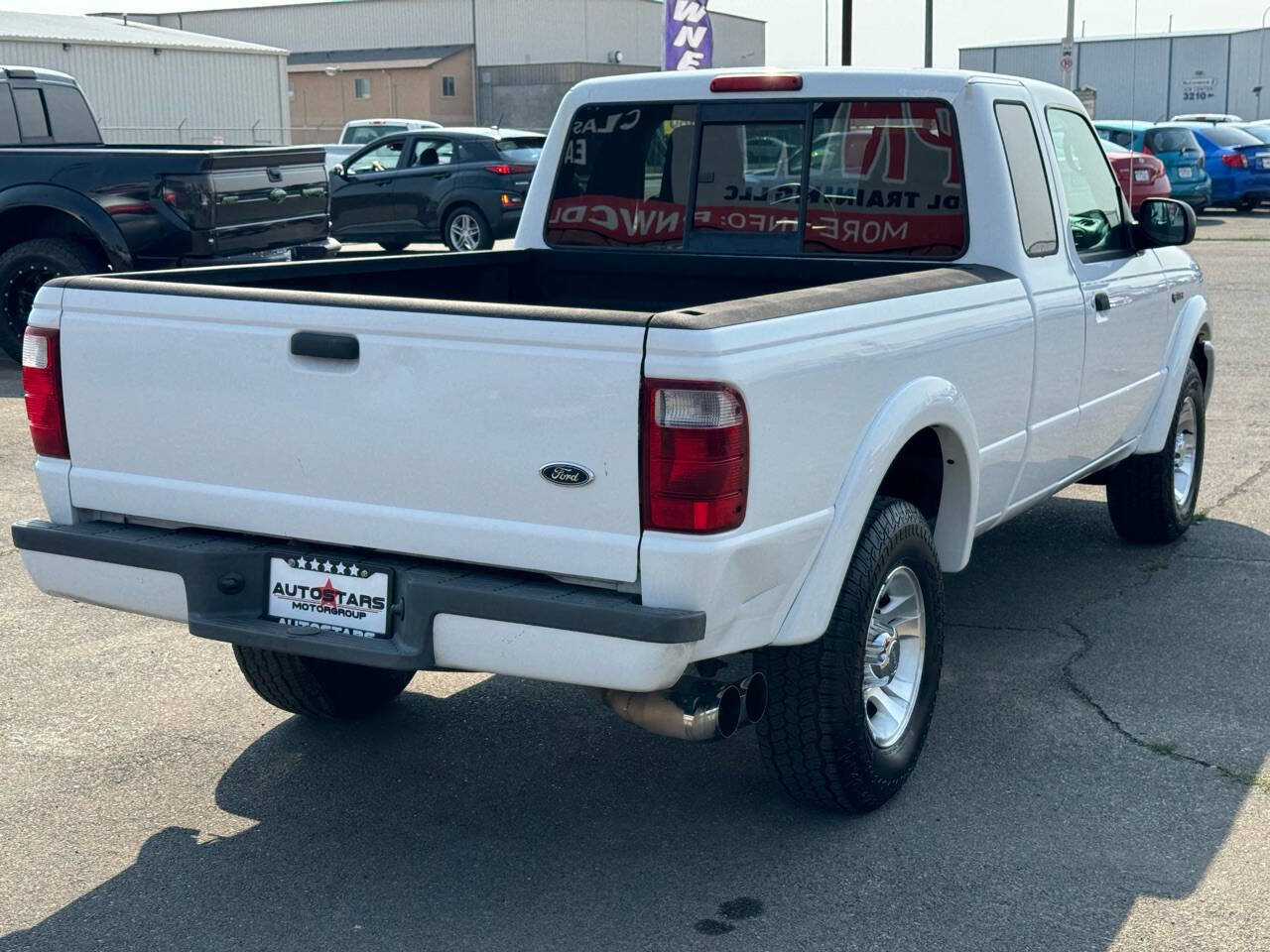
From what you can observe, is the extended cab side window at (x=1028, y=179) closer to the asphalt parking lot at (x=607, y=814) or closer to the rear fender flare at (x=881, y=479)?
the rear fender flare at (x=881, y=479)

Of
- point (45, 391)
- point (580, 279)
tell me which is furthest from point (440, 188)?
point (45, 391)

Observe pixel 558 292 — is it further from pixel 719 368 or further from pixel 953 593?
pixel 719 368

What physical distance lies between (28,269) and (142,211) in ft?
3.46

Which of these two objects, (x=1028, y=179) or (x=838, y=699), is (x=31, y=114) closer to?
(x=1028, y=179)

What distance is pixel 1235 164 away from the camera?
2797cm

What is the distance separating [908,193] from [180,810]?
2.97 meters

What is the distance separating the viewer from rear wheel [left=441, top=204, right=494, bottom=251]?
2009 cm

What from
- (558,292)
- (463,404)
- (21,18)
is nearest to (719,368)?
(463,404)

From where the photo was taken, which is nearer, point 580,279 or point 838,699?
point 838,699

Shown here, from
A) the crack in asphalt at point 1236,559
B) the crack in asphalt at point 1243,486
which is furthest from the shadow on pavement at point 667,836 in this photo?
the crack in asphalt at point 1243,486

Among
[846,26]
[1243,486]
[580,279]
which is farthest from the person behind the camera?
[846,26]

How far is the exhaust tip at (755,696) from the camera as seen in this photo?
383 cm

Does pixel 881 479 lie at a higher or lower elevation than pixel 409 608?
higher

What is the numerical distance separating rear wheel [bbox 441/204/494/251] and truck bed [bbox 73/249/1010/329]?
1446 centimetres
